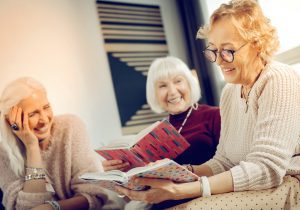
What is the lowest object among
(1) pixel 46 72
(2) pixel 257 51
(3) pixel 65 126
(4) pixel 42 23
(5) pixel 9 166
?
(5) pixel 9 166

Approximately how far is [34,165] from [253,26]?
3.79 feet

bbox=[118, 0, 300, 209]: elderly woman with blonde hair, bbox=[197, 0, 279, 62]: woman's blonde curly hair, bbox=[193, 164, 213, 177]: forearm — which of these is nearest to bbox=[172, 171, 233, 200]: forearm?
bbox=[118, 0, 300, 209]: elderly woman with blonde hair

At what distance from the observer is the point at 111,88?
97.3 inches

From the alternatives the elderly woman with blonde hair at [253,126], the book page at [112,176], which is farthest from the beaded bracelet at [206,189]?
the book page at [112,176]

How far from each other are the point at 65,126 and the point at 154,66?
631 mm

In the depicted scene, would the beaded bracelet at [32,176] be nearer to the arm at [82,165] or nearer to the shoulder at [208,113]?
the arm at [82,165]

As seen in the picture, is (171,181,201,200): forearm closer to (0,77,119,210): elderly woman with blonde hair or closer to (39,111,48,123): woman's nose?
(0,77,119,210): elderly woman with blonde hair

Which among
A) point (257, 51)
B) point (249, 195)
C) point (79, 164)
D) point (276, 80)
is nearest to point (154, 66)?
point (79, 164)

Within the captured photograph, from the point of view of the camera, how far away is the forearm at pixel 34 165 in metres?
1.48

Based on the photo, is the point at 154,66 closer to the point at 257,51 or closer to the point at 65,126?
the point at 65,126

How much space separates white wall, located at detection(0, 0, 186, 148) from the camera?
2.18 meters

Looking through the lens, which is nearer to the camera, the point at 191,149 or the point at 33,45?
the point at 191,149

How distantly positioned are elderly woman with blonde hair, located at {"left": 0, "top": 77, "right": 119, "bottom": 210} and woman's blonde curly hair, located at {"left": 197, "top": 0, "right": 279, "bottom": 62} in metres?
0.98

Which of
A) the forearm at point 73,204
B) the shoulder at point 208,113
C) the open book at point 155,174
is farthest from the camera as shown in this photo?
the shoulder at point 208,113
